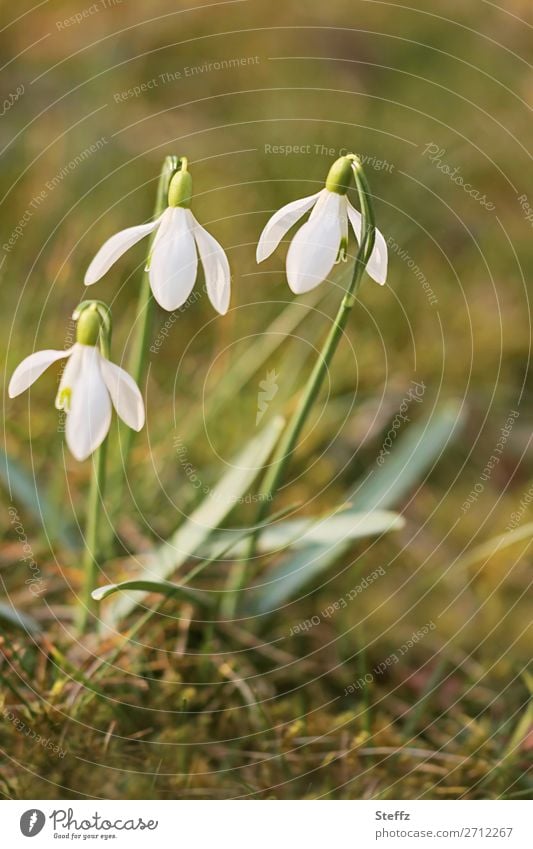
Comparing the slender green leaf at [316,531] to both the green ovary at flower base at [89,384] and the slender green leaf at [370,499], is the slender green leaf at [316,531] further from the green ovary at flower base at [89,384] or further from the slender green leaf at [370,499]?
the green ovary at flower base at [89,384]

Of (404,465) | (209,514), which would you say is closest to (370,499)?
(404,465)

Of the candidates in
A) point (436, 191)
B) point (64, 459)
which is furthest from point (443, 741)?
point (436, 191)

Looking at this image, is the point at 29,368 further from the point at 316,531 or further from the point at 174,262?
the point at 316,531
